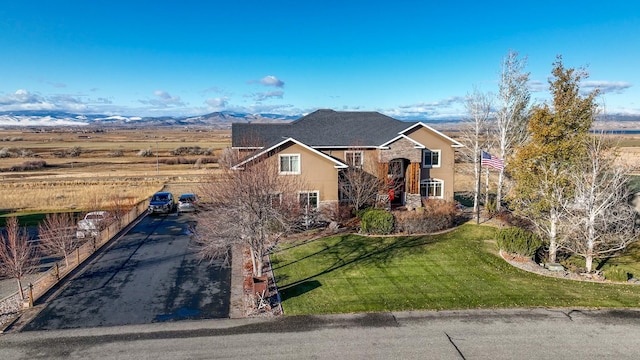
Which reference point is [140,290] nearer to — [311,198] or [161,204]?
[311,198]

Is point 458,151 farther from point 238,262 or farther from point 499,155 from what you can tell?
point 238,262

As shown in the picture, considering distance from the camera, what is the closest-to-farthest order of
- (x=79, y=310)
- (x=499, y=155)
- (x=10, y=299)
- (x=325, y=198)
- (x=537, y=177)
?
1. (x=79, y=310)
2. (x=10, y=299)
3. (x=537, y=177)
4. (x=325, y=198)
5. (x=499, y=155)

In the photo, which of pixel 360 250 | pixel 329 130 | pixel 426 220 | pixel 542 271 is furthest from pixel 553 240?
pixel 329 130

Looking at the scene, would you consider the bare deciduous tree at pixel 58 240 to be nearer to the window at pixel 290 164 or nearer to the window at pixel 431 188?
the window at pixel 290 164

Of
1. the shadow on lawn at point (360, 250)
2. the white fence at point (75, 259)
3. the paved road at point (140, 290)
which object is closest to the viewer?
the paved road at point (140, 290)

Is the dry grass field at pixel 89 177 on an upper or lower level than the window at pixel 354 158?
lower

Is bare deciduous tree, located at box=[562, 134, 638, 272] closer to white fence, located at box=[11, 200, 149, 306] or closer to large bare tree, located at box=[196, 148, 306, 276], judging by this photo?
large bare tree, located at box=[196, 148, 306, 276]

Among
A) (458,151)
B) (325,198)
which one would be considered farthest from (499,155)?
(325,198)

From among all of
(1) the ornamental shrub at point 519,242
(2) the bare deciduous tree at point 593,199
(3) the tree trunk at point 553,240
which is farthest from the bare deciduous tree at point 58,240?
(2) the bare deciduous tree at point 593,199
